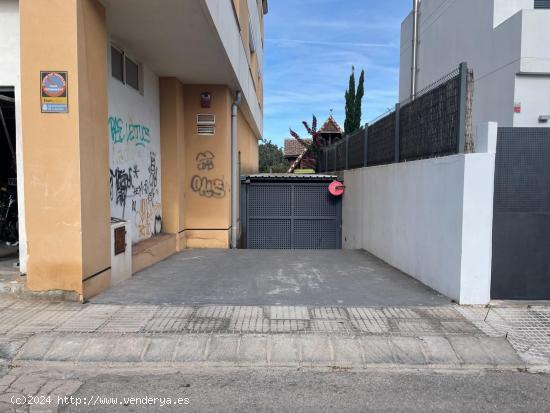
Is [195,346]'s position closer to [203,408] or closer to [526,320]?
[203,408]

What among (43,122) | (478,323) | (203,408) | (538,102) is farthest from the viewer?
(538,102)

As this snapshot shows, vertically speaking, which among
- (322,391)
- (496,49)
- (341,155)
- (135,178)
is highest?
(496,49)

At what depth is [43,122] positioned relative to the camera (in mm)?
5086

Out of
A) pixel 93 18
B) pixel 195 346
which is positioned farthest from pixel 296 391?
pixel 93 18

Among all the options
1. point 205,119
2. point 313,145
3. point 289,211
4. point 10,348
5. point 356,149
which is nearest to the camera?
point 10,348

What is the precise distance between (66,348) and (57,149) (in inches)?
88.6

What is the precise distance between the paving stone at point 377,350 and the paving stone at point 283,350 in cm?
64

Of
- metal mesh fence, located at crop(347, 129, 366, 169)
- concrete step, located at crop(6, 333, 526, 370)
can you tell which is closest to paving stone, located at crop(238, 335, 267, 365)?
concrete step, located at crop(6, 333, 526, 370)

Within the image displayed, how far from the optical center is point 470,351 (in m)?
4.16

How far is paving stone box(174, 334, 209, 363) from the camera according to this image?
13.3 ft

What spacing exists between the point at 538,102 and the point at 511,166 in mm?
7524

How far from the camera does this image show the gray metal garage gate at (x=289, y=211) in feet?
43.0

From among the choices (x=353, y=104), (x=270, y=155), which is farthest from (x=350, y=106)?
(x=270, y=155)

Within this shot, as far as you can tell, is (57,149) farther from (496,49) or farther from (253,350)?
(496,49)
